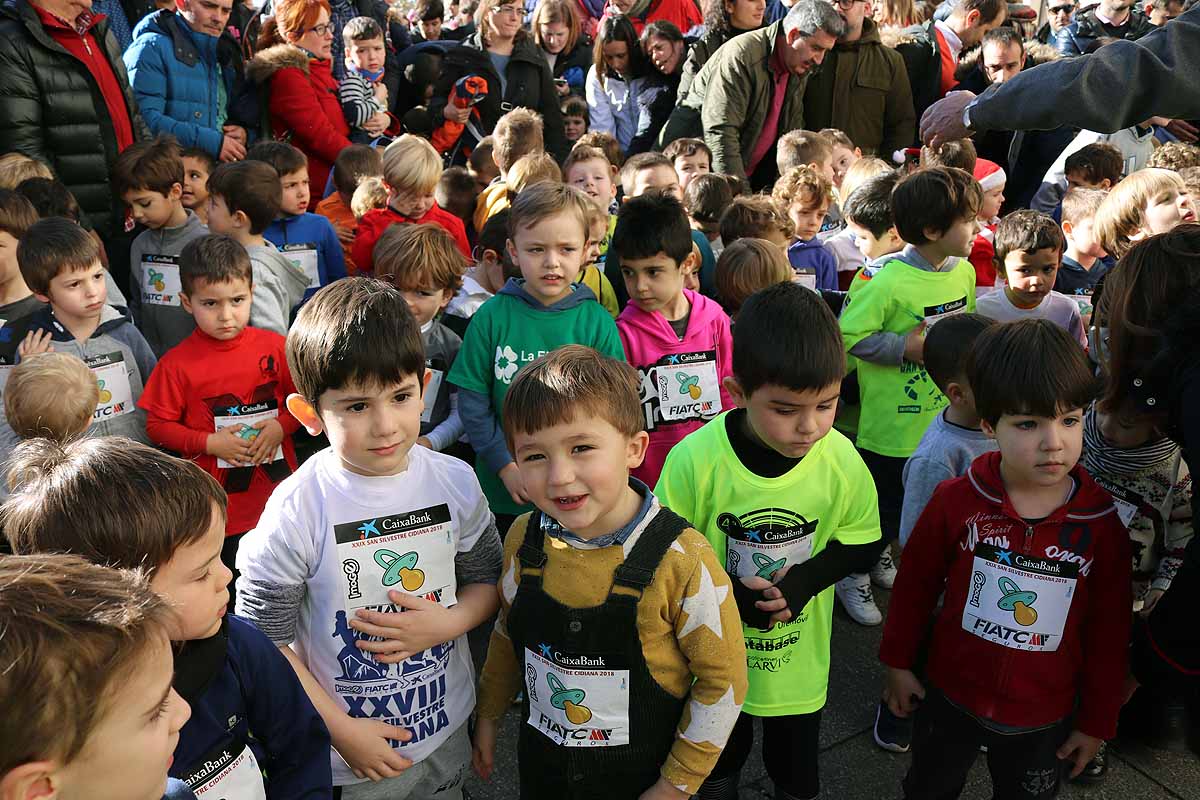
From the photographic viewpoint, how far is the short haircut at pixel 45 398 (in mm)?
2770

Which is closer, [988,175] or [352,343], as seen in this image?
[352,343]

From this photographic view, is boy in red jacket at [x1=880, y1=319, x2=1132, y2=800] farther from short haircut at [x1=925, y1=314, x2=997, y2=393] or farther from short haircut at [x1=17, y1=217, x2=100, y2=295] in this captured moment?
short haircut at [x1=17, y1=217, x2=100, y2=295]

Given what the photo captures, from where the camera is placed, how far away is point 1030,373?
6.93 feet

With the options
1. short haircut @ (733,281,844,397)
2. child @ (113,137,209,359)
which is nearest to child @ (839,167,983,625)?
short haircut @ (733,281,844,397)

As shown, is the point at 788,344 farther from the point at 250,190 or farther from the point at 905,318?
the point at 250,190

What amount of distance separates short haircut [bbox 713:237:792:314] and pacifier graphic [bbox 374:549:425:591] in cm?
213

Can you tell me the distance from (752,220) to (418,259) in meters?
1.73

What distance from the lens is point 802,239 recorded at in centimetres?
481

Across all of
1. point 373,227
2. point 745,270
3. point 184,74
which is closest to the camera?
point 745,270

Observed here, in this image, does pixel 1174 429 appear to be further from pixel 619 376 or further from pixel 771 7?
pixel 771 7

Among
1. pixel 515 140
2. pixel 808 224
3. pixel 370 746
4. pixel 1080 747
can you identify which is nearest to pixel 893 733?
pixel 1080 747

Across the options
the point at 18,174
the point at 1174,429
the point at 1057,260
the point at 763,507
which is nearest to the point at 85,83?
the point at 18,174

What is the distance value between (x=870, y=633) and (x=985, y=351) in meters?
1.68

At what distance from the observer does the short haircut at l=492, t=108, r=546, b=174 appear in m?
5.21
